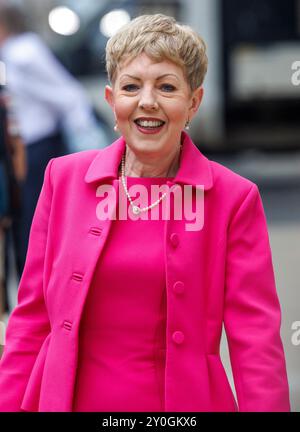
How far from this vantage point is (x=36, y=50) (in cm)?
589

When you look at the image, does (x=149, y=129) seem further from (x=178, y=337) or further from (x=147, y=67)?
(x=178, y=337)

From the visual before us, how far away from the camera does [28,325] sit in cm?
255

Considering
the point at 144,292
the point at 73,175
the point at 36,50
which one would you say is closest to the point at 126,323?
the point at 144,292

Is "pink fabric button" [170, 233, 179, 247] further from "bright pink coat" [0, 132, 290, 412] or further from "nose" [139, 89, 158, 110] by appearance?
"nose" [139, 89, 158, 110]

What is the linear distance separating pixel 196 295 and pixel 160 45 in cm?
57

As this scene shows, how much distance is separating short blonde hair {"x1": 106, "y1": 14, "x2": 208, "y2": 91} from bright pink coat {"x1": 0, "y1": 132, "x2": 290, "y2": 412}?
0.24 metres

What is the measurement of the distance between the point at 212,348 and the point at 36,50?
12.2 ft

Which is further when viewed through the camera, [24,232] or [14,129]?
[24,232]

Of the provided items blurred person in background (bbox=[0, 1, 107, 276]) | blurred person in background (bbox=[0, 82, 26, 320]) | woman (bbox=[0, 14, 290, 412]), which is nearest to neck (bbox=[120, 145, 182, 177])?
woman (bbox=[0, 14, 290, 412])

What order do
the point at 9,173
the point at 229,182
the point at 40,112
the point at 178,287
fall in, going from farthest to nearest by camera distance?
the point at 40,112
the point at 9,173
the point at 229,182
the point at 178,287

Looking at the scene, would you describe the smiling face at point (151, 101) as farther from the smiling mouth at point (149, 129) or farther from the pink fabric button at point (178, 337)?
the pink fabric button at point (178, 337)

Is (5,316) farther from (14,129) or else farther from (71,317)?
(71,317)

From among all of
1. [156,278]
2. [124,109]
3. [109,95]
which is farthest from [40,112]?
[156,278]

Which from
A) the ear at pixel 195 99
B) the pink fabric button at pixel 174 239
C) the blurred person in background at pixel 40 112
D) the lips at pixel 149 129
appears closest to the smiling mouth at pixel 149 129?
the lips at pixel 149 129
